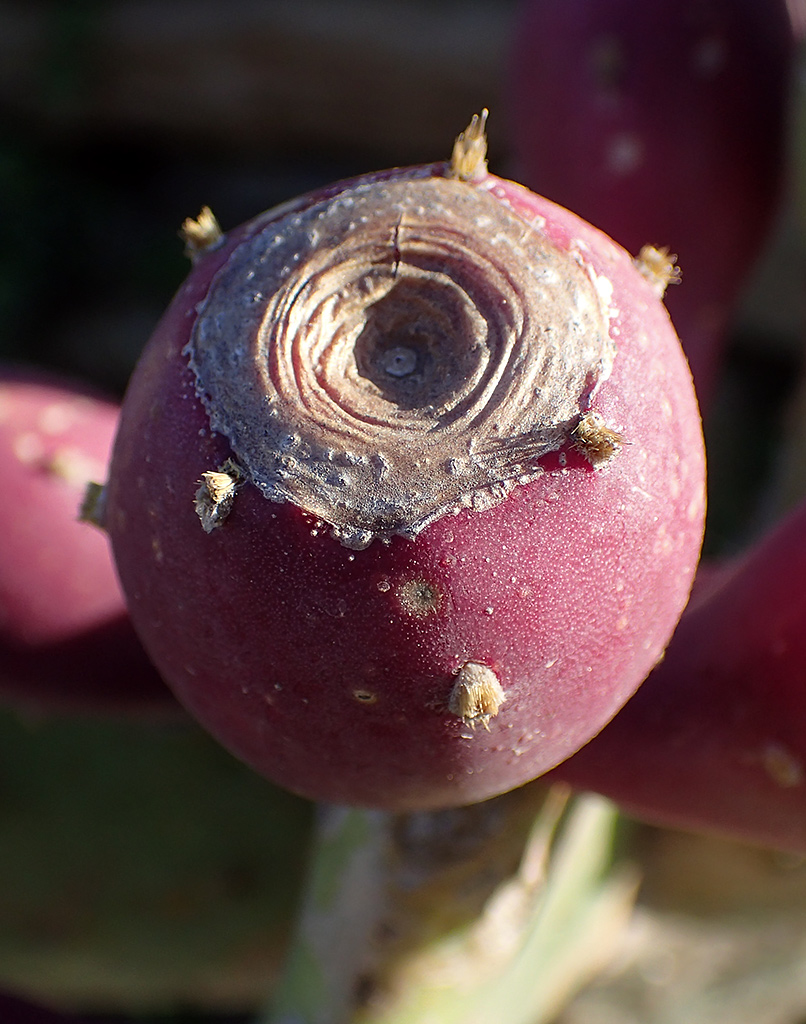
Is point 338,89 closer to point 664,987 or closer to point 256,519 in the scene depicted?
point 664,987

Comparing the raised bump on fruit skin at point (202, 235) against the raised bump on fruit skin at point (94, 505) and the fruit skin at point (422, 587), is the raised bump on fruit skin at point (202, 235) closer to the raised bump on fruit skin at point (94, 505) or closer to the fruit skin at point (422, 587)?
the fruit skin at point (422, 587)

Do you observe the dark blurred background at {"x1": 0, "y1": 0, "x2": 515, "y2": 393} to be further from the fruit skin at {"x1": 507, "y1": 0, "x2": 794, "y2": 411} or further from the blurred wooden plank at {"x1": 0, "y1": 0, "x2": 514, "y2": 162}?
the fruit skin at {"x1": 507, "y1": 0, "x2": 794, "y2": 411}

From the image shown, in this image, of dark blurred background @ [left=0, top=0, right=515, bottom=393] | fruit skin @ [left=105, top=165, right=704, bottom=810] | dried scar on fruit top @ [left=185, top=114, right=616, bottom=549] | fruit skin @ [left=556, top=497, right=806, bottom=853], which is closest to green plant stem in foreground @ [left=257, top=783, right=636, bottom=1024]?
fruit skin @ [left=556, top=497, right=806, bottom=853]

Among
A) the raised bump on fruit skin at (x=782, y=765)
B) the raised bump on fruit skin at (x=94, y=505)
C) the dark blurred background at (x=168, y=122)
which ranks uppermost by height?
the dark blurred background at (x=168, y=122)

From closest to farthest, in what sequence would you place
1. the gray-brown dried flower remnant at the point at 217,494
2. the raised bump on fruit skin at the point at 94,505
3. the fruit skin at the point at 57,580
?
the gray-brown dried flower remnant at the point at 217,494
the raised bump on fruit skin at the point at 94,505
the fruit skin at the point at 57,580

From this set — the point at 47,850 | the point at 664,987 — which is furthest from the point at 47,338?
the point at 664,987

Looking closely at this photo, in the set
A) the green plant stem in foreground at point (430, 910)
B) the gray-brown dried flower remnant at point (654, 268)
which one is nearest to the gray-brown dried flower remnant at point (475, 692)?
the gray-brown dried flower remnant at point (654, 268)

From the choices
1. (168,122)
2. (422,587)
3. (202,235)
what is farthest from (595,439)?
(168,122)
